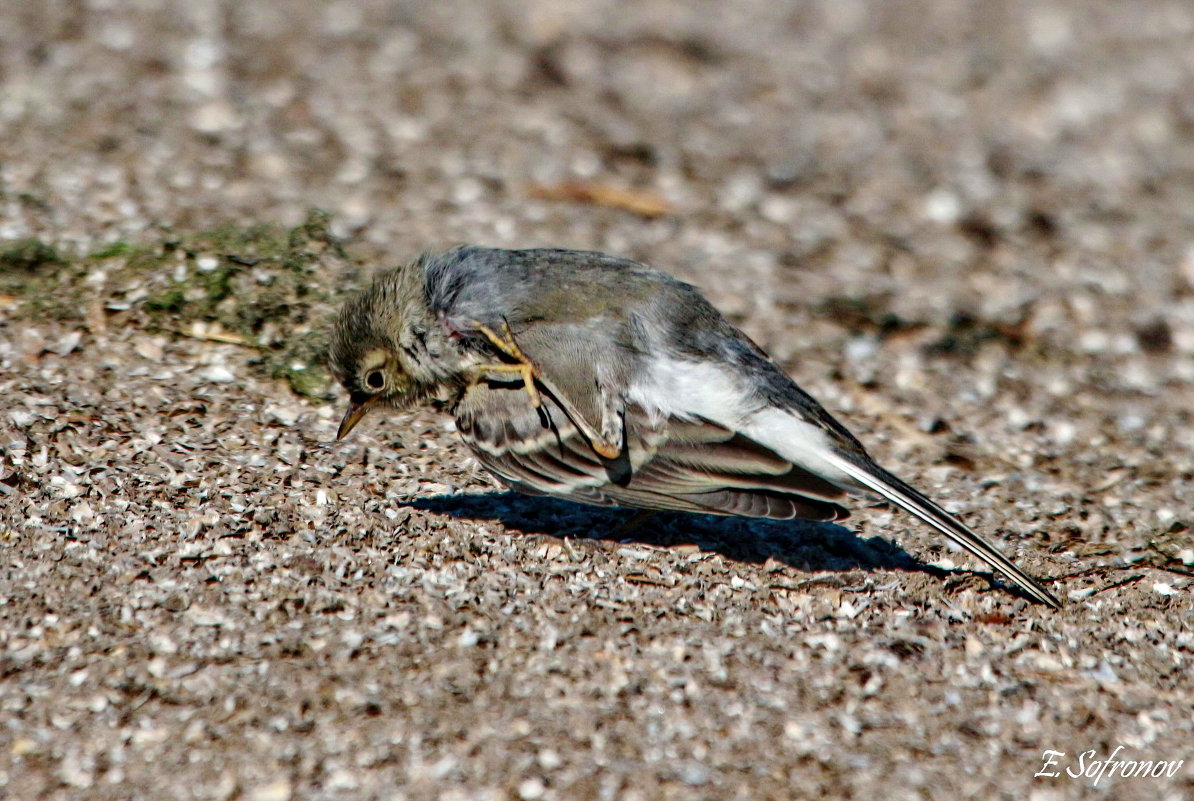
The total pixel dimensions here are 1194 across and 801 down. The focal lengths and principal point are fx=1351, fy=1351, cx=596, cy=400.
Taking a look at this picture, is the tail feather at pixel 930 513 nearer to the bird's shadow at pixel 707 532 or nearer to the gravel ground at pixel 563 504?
the gravel ground at pixel 563 504

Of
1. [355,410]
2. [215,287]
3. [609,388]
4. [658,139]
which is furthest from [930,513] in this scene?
[658,139]

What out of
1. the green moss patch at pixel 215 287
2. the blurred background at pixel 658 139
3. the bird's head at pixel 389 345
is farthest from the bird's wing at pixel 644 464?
the blurred background at pixel 658 139

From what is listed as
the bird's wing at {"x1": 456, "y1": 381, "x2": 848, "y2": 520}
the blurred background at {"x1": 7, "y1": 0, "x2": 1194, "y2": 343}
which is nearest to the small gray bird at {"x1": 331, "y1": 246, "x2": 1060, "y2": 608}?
the bird's wing at {"x1": 456, "y1": 381, "x2": 848, "y2": 520}

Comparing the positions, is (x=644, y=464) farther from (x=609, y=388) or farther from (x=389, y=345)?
(x=389, y=345)

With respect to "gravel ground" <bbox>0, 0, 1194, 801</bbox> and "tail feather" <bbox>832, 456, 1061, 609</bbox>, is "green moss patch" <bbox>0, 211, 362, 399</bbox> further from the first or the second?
"tail feather" <bbox>832, 456, 1061, 609</bbox>

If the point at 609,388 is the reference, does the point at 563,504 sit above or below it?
below

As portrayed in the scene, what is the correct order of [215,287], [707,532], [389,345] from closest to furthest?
[389,345] → [707,532] → [215,287]

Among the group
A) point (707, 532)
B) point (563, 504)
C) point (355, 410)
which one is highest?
point (355, 410)
